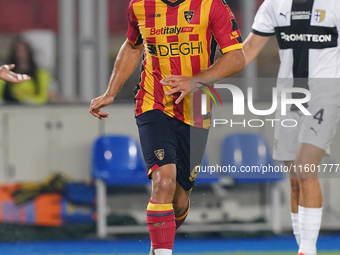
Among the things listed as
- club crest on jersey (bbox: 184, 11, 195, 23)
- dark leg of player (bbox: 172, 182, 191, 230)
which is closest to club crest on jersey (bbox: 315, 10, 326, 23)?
club crest on jersey (bbox: 184, 11, 195, 23)

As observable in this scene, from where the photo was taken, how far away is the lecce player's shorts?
354 centimetres

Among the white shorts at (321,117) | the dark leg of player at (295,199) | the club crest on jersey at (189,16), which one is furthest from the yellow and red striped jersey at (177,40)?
the dark leg of player at (295,199)

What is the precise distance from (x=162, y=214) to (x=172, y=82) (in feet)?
2.54

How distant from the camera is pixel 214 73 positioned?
11.4 feet

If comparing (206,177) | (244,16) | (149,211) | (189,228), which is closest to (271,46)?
(244,16)

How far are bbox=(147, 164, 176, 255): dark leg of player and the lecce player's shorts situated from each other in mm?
115

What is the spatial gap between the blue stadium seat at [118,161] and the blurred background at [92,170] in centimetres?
1

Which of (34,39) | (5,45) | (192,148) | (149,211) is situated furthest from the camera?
(5,45)

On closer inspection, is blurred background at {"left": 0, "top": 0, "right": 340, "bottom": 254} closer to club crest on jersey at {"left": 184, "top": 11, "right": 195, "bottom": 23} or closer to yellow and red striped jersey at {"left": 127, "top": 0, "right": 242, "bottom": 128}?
yellow and red striped jersey at {"left": 127, "top": 0, "right": 242, "bottom": 128}

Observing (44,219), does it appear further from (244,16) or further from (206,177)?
(244,16)

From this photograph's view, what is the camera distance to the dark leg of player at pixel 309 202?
13.1ft

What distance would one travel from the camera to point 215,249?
6039mm

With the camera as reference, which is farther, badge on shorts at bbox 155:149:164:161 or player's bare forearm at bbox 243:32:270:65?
player's bare forearm at bbox 243:32:270:65

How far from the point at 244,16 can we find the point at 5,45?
3.28 metres
